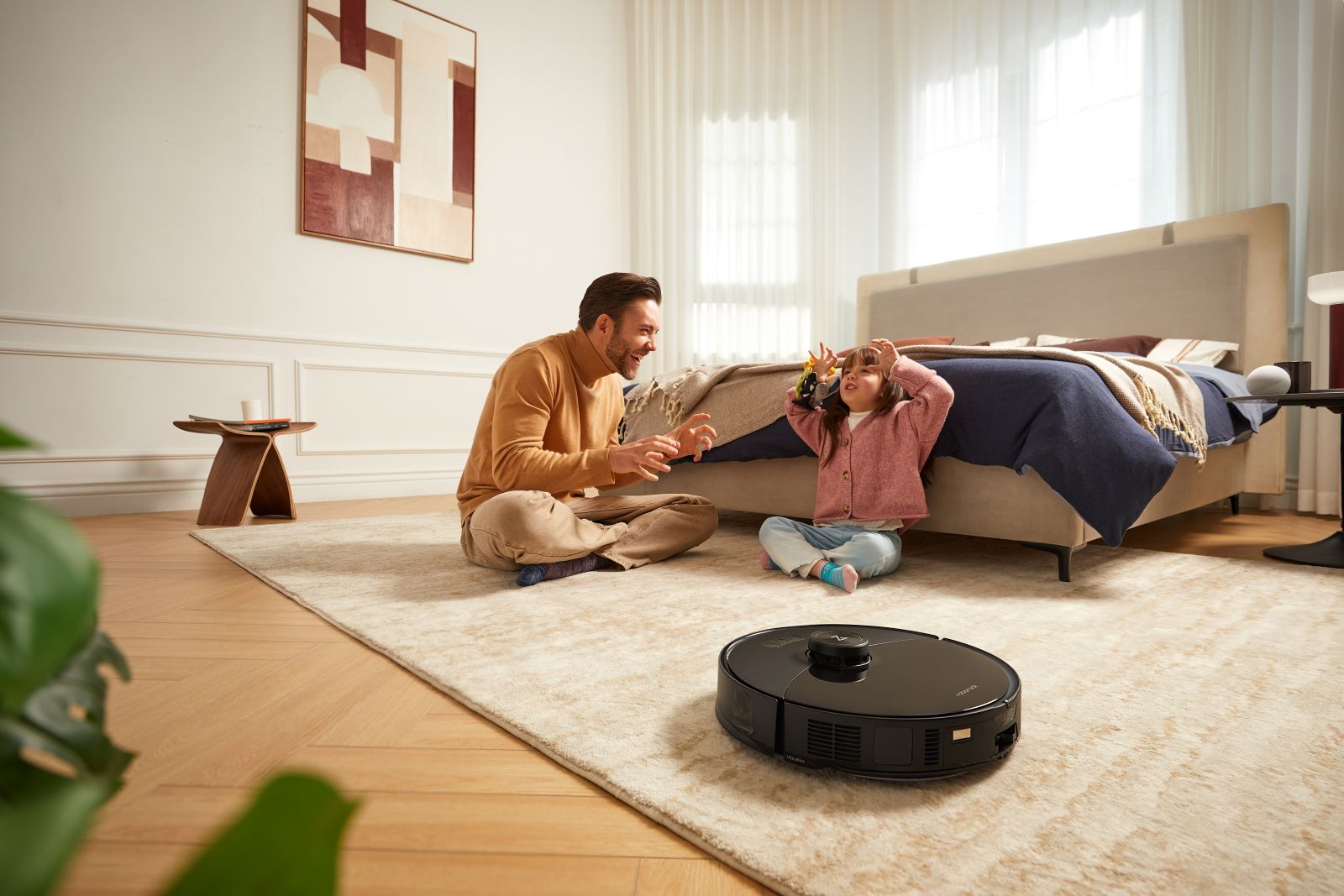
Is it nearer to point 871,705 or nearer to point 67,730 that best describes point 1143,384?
point 871,705

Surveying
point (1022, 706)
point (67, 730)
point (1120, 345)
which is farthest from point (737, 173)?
point (67, 730)

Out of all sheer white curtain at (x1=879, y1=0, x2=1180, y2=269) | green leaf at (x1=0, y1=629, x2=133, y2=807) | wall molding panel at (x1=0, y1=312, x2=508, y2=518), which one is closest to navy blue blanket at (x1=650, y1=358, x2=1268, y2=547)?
green leaf at (x1=0, y1=629, x2=133, y2=807)

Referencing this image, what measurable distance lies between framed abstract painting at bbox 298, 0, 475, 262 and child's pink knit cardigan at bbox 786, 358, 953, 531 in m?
2.86

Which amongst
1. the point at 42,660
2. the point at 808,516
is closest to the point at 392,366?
the point at 808,516

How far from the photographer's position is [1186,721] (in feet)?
3.34

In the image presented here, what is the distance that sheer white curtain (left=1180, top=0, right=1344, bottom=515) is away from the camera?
3062mm

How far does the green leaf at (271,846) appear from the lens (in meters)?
0.17

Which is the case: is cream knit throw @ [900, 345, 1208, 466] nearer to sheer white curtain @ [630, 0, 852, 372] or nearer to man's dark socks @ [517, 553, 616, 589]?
man's dark socks @ [517, 553, 616, 589]

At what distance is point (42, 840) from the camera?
0.14 m

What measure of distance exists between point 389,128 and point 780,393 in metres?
2.78

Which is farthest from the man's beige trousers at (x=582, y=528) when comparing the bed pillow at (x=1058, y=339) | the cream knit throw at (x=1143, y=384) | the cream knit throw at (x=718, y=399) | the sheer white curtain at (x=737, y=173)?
the sheer white curtain at (x=737, y=173)

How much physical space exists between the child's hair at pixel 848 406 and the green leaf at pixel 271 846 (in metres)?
2.00

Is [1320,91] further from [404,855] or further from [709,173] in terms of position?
[404,855]

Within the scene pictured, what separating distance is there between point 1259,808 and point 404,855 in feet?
2.90
